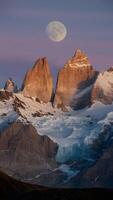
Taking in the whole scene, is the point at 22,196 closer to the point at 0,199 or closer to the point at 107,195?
the point at 0,199

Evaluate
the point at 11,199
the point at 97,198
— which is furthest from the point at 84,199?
the point at 11,199

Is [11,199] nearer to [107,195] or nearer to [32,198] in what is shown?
[32,198]

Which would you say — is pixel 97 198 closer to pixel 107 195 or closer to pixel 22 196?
pixel 107 195

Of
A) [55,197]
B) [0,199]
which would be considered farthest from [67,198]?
[0,199]

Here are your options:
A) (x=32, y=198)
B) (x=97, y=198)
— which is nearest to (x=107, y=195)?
(x=97, y=198)

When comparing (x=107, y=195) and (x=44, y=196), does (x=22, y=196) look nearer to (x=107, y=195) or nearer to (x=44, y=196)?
(x=44, y=196)
